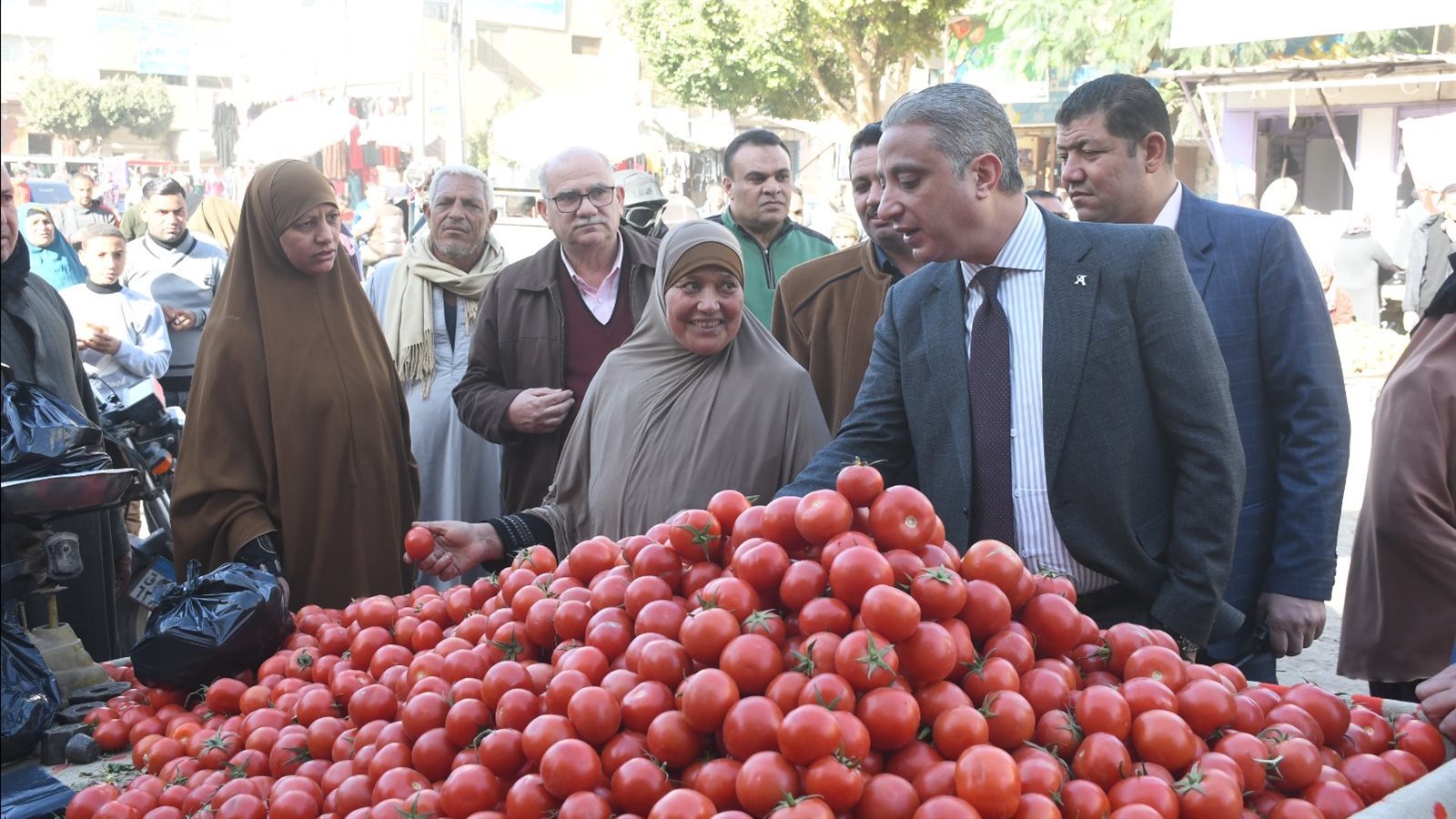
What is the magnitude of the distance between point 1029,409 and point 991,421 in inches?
3.1

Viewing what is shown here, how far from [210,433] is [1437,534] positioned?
3.33 m

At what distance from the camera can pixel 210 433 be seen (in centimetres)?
376

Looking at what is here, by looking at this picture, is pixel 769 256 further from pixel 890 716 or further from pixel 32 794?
pixel 890 716

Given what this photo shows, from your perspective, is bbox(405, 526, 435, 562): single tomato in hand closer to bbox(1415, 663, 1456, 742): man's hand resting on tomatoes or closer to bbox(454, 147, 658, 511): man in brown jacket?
bbox(454, 147, 658, 511): man in brown jacket

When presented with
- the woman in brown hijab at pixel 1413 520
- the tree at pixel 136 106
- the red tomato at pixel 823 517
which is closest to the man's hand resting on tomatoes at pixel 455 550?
the red tomato at pixel 823 517

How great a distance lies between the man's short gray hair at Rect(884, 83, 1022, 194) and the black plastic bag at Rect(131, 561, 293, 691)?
5.80 ft

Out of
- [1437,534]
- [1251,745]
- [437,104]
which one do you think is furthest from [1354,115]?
[437,104]

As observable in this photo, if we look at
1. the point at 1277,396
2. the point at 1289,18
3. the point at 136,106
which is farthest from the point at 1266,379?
the point at 136,106

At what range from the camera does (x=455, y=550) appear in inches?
127

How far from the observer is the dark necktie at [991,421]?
2.52m

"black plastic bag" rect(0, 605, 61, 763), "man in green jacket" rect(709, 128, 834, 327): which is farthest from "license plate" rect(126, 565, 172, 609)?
"man in green jacket" rect(709, 128, 834, 327)

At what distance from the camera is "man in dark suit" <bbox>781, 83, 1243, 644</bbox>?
2.42 meters

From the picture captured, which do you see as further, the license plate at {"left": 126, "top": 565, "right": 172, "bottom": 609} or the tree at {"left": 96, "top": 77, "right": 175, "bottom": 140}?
the tree at {"left": 96, "top": 77, "right": 175, "bottom": 140}

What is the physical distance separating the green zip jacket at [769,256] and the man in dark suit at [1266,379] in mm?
2328
